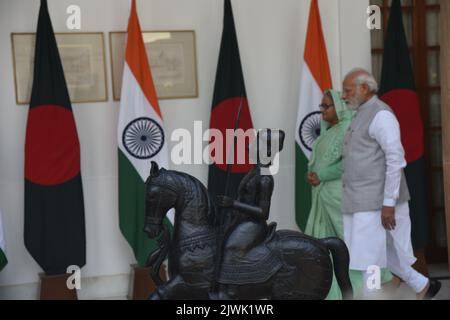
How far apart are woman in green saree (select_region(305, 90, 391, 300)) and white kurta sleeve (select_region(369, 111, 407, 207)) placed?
0.53 meters

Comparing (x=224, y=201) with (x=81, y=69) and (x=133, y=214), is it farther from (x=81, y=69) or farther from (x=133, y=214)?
(x=81, y=69)

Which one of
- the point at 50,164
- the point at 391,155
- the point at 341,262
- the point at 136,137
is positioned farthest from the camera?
the point at 136,137

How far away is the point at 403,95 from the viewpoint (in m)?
5.88

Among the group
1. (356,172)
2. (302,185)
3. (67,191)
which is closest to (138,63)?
(67,191)

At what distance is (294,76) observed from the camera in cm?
626

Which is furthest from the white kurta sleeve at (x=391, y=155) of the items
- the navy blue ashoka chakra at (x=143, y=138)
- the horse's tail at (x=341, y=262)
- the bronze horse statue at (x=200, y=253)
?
the navy blue ashoka chakra at (x=143, y=138)

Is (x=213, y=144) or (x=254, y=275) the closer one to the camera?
(x=254, y=275)

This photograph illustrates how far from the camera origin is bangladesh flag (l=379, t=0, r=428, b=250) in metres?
5.89

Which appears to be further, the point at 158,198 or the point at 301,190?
the point at 301,190

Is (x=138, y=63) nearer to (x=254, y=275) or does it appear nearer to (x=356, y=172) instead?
(x=356, y=172)

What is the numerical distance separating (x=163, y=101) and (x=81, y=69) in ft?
2.14

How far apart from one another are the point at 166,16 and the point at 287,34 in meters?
0.96

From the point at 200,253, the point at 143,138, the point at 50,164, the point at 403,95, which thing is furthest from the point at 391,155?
the point at 50,164

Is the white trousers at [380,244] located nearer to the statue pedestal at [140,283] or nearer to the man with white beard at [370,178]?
the man with white beard at [370,178]
